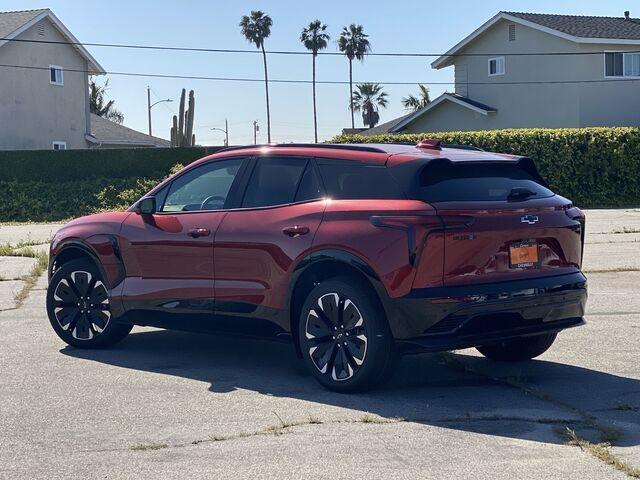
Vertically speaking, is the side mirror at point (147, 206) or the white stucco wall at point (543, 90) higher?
the white stucco wall at point (543, 90)

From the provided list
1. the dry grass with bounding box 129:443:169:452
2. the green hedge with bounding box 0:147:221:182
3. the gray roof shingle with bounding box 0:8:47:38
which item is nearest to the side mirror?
the dry grass with bounding box 129:443:169:452

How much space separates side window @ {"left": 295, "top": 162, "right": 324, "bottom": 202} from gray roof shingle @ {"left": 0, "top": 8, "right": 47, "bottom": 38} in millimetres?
35641

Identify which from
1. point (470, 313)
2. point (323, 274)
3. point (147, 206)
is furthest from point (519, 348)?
point (147, 206)

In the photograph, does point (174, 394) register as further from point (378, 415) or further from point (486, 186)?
point (486, 186)

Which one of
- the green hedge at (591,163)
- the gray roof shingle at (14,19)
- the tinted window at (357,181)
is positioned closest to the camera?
the tinted window at (357,181)

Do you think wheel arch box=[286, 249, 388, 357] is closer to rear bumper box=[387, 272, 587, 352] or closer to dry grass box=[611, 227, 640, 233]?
rear bumper box=[387, 272, 587, 352]

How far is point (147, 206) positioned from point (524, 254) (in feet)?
10.5

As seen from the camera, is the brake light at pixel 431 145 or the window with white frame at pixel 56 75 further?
the window with white frame at pixel 56 75

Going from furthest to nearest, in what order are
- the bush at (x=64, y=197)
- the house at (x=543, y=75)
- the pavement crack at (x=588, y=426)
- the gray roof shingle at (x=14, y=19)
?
1. the gray roof shingle at (x=14, y=19)
2. the house at (x=543, y=75)
3. the bush at (x=64, y=197)
4. the pavement crack at (x=588, y=426)

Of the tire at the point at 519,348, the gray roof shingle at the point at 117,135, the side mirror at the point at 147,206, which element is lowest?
the tire at the point at 519,348

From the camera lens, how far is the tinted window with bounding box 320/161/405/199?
22.4ft

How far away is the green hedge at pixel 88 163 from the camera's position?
35688 millimetres

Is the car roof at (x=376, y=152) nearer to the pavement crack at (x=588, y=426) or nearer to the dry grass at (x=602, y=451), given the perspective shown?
the pavement crack at (x=588, y=426)

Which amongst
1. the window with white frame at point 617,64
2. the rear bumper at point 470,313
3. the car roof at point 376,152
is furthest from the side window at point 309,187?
the window with white frame at point 617,64
